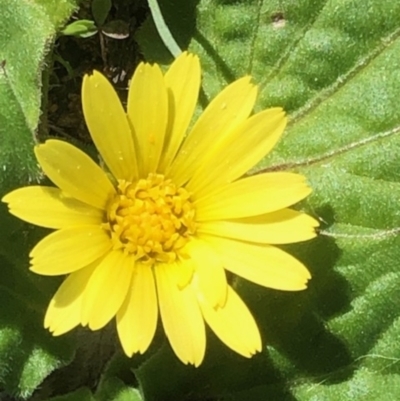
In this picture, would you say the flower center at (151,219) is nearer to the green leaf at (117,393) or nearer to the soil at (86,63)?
the green leaf at (117,393)

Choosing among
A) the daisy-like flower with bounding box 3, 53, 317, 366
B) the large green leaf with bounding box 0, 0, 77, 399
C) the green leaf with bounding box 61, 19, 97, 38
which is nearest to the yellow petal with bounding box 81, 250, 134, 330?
the daisy-like flower with bounding box 3, 53, 317, 366

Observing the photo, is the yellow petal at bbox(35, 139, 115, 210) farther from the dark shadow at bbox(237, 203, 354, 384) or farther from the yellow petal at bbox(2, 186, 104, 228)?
the dark shadow at bbox(237, 203, 354, 384)

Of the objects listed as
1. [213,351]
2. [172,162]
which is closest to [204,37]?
[172,162]

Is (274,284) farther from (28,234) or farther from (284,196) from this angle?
(28,234)

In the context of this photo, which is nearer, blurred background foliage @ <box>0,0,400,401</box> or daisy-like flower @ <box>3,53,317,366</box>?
daisy-like flower @ <box>3,53,317,366</box>

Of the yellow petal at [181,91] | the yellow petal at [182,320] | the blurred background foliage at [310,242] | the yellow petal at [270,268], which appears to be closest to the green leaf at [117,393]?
the blurred background foliage at [310,242]

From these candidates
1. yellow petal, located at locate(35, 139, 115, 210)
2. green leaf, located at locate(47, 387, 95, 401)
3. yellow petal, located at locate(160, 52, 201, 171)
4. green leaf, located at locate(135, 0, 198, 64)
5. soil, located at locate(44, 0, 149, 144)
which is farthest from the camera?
soil, located at locate(44, 0, 149, 144)
